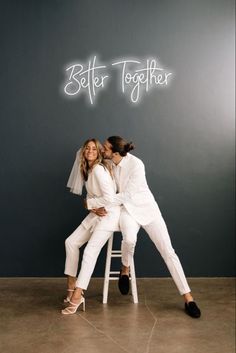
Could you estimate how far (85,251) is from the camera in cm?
388

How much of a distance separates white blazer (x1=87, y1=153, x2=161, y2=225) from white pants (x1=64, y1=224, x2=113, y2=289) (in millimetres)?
236

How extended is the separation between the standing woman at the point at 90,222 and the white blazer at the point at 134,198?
64 mm

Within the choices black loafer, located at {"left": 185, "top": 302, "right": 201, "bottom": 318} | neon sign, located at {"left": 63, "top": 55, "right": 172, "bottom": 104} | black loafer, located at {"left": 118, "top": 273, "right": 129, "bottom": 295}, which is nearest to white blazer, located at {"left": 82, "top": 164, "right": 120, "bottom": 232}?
black loafer, located at {"left": 118, "top": 273, "right": 129, "bottom": 295}

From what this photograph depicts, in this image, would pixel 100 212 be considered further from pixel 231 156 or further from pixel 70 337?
pixel 231 156

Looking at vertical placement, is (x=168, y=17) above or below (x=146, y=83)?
above

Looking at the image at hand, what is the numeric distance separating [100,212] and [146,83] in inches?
56.5

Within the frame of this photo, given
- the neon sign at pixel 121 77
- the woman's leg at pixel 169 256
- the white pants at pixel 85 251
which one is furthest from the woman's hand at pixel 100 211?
the neon sign at pixel 121 77

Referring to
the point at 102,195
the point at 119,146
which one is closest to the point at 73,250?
the point at 102,195

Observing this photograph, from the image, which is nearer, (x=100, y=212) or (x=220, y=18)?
(x=100, y=212)

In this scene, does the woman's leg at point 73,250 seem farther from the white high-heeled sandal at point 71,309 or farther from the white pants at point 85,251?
the white high-heeled sandal at point 71,309

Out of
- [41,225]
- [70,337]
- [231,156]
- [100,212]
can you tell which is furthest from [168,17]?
[70,337]

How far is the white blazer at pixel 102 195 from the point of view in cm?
393

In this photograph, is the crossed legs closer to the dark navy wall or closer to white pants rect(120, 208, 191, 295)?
white pants rect(120, 208, 191, 295)

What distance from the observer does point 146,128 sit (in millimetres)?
4711
